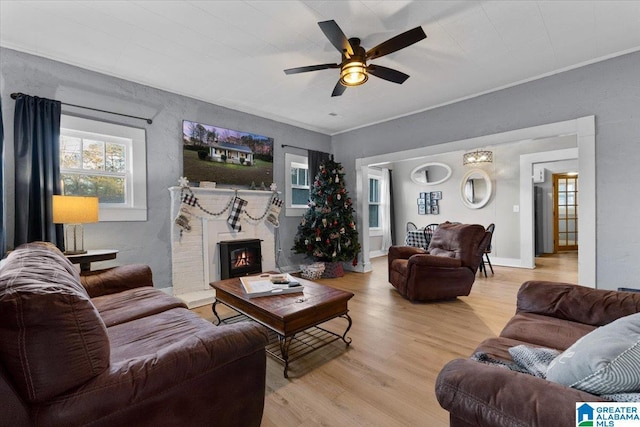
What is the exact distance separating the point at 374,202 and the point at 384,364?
574cm

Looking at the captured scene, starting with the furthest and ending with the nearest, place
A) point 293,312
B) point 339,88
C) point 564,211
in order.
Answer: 1. point 564,211
2. point 339,88
3. point 293,312

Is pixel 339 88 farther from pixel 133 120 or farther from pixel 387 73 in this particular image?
pixel 133 120

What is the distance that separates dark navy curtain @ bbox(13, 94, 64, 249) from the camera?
8.89 feet

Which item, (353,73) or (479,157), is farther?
(479,157)

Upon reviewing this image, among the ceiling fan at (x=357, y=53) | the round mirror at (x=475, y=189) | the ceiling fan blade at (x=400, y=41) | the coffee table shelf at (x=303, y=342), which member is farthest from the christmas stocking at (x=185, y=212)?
the round mirror at (x=475, y=189)

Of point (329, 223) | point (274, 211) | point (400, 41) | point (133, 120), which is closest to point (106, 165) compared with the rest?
point (133, 120)

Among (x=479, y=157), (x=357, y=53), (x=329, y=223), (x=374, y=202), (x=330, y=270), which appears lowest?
(x=330, y=270)

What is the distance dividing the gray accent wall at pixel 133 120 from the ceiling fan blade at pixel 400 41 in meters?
2.33

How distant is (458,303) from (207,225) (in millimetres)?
→ 3449

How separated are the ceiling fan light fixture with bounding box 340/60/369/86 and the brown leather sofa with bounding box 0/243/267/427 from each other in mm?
2190

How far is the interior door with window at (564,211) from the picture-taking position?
731cm

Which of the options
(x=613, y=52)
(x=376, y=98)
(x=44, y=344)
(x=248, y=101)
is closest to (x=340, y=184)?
(x=376, y=98)

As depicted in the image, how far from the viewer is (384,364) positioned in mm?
2168

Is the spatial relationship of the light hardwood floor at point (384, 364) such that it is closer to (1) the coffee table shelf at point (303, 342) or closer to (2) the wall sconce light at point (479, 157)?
(1) the coffee table shelf at point (303, 342)
